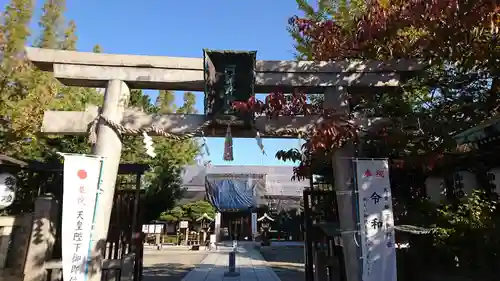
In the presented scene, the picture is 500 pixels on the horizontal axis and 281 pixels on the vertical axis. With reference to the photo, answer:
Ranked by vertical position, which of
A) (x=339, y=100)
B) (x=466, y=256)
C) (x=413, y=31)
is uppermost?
(x=413, y=31)

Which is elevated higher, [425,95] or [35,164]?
[425,95]

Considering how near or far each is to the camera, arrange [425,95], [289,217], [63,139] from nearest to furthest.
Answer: [425,95] → [63,139] → [289,217]

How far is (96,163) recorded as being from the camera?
509 centimetres

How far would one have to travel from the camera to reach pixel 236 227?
96.8 feet

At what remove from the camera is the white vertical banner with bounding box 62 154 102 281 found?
4.78 m

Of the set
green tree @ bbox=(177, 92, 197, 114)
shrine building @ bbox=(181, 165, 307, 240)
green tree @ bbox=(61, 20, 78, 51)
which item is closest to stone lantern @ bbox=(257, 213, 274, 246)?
shrine building @ bbox=(181, 165, 307, 240)

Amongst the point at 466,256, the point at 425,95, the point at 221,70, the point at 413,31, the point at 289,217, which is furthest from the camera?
the point at 289,217

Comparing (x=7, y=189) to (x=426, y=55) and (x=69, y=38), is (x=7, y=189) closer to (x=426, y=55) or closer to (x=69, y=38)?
(x=426, y=55)

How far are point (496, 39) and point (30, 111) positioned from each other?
9.98m

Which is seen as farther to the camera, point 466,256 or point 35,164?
point 35,164

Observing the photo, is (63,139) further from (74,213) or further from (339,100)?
(339,100)

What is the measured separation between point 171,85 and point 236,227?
2505cm

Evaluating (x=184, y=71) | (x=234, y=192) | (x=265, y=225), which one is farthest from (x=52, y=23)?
(x=265, y=225)

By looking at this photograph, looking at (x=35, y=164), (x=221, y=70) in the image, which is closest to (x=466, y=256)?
(x=221, y=70)
